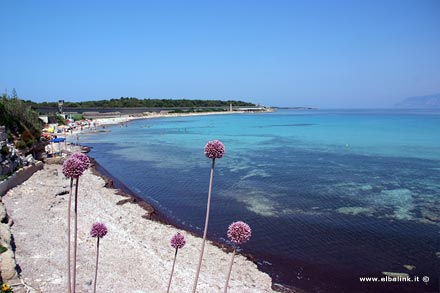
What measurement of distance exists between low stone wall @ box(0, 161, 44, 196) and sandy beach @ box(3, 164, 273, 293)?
569 mm

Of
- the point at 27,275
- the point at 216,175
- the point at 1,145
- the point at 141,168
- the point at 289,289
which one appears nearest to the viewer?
the point at 27,275

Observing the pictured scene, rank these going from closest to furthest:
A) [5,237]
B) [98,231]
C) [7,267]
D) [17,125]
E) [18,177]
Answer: [98,231] → [7,267] → [5,237] → [18,177] → [17,125]

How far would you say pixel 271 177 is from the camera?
35.3 metres

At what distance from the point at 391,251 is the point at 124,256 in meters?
13.5

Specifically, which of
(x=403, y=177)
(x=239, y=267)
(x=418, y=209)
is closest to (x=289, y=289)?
(x=239, y=267)

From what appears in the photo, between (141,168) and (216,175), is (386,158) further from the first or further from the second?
(141,168)

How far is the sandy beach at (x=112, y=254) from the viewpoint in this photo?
484 inches

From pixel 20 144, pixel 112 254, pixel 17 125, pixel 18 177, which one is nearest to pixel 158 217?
pixel 112 254

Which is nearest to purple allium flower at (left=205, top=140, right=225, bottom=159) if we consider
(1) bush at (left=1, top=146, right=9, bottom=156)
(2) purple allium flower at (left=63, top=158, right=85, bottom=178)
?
(2) purple allium flower at (left=63, top=158, right=85, bottom=178)

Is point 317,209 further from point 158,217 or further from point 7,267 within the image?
point 7,267

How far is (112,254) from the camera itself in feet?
49.2

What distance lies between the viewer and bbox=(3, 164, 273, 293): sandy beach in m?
12.3

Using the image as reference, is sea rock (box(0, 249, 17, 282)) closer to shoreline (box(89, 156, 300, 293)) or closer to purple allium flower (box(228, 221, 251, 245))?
purple allium flower (box(228, 221, 251, 245))

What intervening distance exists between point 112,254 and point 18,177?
1369cm
